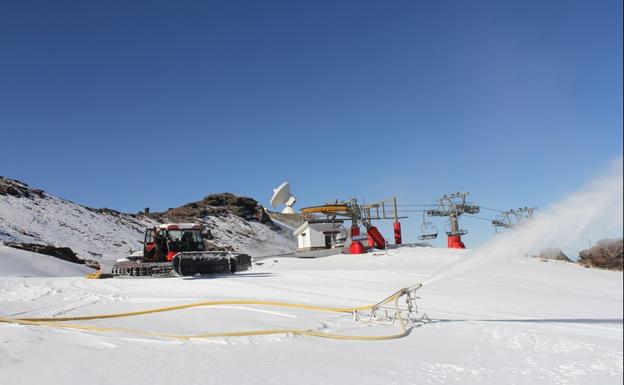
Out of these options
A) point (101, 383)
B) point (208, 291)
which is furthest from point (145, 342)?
point (208, 291)

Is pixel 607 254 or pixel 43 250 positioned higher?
pixel 43 250

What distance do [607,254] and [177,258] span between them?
1570cm

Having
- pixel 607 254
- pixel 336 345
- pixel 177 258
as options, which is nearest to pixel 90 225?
pixel 177 258

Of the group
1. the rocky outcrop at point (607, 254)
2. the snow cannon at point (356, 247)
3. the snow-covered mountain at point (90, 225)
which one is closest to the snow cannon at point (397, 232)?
the snow cannon at point (356, 247)

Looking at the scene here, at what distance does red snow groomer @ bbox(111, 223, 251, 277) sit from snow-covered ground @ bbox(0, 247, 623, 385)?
6040mm

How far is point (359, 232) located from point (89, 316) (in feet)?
78.3

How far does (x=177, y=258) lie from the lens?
52.4 feet

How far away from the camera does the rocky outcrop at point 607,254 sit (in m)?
1.55

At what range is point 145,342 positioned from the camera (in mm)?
5371

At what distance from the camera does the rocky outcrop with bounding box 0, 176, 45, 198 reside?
35031 millimetres

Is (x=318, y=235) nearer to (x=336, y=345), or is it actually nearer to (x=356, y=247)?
(x=356, y=247)

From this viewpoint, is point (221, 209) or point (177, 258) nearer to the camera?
point (177, 258)

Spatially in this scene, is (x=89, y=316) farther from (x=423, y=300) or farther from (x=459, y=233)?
(x=459, y=233)

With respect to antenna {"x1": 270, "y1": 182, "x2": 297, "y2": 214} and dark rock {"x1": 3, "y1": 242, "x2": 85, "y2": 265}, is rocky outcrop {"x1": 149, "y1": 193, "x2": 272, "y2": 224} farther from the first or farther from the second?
dark rock {"x1": 3, "y1": 242, "x2": 85, "y2": 265}
